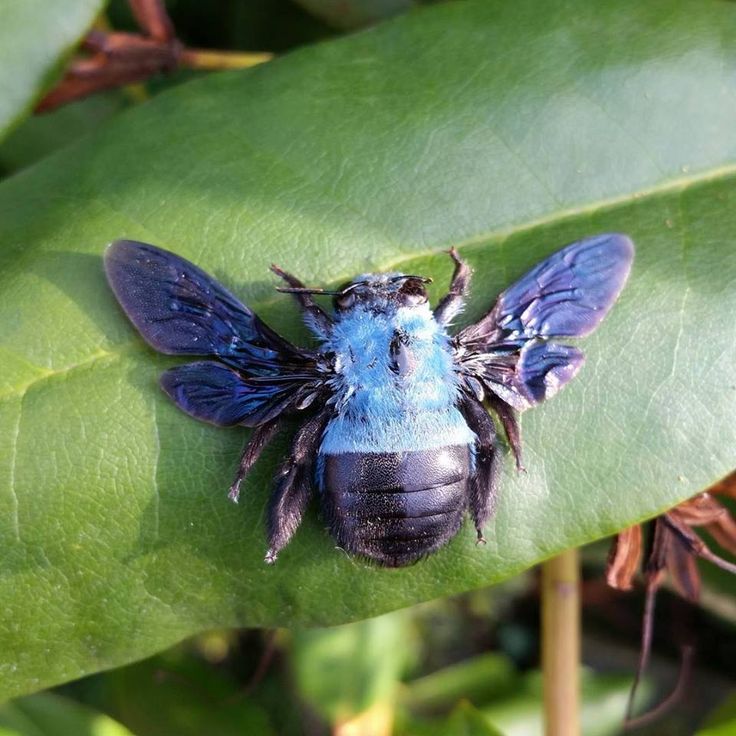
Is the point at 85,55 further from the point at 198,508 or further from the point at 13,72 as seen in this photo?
the point at 198,508

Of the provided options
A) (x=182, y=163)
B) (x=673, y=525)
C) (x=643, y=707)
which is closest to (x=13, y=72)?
(x=182, y=163)

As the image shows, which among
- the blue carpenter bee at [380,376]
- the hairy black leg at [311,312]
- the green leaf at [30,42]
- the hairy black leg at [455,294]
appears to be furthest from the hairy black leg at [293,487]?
the green leaf at [30,42]

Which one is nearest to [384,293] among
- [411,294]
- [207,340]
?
[411,294]

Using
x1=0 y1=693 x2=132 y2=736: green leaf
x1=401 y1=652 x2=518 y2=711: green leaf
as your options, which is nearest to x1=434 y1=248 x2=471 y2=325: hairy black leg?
x1=0 y1=693 x2=132 y2=736: green leaf

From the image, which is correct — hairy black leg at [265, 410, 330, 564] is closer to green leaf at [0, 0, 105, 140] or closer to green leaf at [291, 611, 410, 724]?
green leaf at [0, 0, 105, 140]

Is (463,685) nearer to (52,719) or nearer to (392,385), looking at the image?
(52,719)

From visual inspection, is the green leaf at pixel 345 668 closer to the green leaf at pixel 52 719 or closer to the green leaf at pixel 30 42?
the green leaf at pixel 52 719
